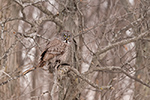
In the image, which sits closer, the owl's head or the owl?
the owl

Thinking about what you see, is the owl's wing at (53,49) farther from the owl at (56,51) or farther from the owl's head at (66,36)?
the owl's head at (66,36)

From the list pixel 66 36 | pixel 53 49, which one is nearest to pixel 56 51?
pixel 53 49

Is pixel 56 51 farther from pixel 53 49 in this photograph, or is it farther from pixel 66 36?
pixel 66 36

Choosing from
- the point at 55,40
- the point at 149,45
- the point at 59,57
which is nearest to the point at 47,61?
the point at 59,57

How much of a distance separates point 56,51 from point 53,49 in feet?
0.31

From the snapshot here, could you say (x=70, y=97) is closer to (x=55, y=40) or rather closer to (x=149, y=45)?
(x=55, y=40)

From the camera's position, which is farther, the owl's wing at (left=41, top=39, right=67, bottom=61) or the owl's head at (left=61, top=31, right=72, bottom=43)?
the owl's head at (left=61, top=31, right=72, bottom=43)

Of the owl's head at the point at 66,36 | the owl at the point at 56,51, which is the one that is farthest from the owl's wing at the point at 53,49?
the owl's head at the point at 66,36

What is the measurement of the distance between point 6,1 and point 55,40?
10.5 ft

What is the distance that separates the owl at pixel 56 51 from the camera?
18.2 feet

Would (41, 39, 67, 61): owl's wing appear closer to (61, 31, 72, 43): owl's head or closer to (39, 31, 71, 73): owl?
(39, 31, 71, 73): owl

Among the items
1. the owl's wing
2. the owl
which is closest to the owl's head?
the owl

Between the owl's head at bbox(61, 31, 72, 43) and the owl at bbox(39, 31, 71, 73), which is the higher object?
the owl's head at bbox(61, 31, 72, 43)

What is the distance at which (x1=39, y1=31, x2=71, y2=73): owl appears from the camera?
5537 mm
